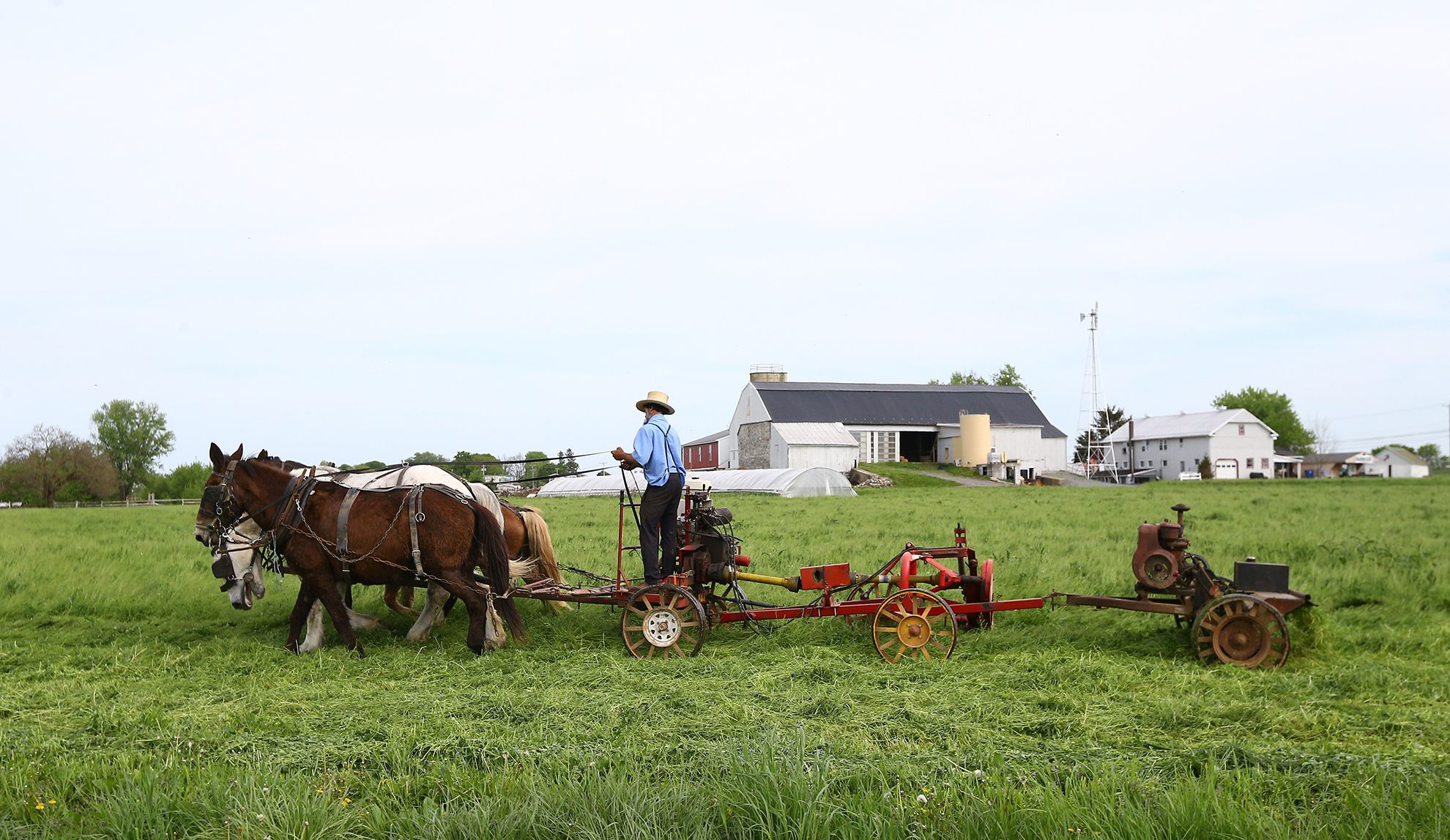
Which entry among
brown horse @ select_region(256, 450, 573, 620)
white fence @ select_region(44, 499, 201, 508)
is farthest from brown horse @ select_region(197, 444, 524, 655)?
white fence @ select_region(44, 499, 201, 508)

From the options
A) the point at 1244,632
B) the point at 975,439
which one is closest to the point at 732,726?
the point at 1244,632

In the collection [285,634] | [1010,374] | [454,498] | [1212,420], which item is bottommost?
[285,634]

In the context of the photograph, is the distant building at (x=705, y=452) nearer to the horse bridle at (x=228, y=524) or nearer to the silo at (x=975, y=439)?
the silo at (x=975, y=439)

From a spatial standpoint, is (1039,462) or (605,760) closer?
(605,760)

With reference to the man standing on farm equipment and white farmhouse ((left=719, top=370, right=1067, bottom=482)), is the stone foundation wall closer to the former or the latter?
white farmhouse ((left=719, top=370, right=1067, bottom=482))

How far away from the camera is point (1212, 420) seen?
69.4m

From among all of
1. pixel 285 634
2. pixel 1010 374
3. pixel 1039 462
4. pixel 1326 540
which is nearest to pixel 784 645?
pixel 285 634

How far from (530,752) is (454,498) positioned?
13.9 ft

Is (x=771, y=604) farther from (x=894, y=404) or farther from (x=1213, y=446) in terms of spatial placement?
(x=1213, y=446)

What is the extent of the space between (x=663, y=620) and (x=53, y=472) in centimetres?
6074

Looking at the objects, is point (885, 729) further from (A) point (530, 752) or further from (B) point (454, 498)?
(B) point (454, 498)

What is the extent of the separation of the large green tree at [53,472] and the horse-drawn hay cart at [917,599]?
57.7m

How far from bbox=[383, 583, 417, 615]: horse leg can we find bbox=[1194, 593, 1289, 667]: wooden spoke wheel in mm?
7586

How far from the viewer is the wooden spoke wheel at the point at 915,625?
316 inches
